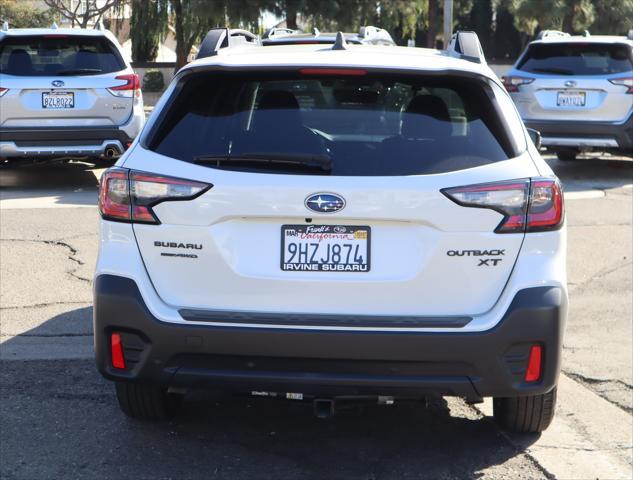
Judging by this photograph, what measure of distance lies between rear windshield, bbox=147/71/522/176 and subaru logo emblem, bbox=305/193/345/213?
11cm

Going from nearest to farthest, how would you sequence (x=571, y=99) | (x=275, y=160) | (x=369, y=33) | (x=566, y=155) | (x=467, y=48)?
(x=275, y=160)
(x=467, y=48)
(x=571, y=99)
(x=369, y=33)
(x=566, y=155)

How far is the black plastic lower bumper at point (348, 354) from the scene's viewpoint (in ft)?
13.2

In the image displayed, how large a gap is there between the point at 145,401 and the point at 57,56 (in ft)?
27.9

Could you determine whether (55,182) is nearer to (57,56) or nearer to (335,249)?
(57,56)

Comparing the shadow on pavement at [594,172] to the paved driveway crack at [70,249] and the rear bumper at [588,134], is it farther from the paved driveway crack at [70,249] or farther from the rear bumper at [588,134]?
the paved driveway crack at [70,249]

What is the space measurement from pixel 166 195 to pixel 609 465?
2.31 meters

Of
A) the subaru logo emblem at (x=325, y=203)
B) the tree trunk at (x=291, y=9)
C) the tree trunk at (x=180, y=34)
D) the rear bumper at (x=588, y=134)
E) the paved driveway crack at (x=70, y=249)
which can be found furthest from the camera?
the tree trunk at (x=180, y=34)

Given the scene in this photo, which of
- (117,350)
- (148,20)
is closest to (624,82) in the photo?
(117,350)

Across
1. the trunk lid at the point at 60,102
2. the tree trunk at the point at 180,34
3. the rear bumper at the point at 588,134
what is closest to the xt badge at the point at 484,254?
the trunk lid at the point at 60,102

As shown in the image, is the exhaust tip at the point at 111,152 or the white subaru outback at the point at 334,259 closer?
the white subaru outback at the point at 334,259

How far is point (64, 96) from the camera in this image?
40.2ft

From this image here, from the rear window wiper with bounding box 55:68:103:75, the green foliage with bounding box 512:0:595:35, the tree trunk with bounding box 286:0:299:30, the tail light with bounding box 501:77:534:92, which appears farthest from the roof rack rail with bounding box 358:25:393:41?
the green foliage with bounding box 512:0:595:35

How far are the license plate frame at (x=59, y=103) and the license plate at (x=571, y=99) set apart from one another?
20.8 ft

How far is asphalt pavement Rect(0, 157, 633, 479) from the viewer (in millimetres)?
→ 4512
